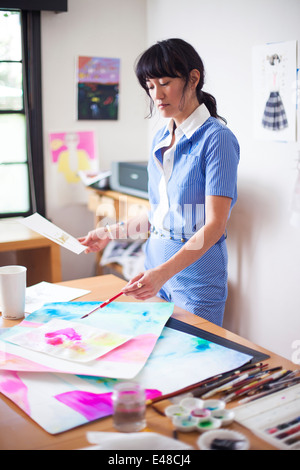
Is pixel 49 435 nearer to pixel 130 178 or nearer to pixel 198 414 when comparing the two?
pixel 198 414

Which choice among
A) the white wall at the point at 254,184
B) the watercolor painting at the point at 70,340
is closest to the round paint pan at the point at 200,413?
the watercolor painting at the point at 70,340

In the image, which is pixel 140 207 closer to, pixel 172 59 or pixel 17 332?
pixel 172 59

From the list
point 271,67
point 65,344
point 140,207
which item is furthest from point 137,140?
point 65,344

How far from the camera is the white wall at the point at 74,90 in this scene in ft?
10.0

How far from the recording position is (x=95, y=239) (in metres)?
1.67

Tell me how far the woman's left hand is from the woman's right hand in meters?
0.39

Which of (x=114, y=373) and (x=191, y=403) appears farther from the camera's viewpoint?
(x=114, y=373)

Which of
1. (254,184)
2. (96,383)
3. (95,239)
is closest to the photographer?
(96,383)

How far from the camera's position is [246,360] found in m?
1.15

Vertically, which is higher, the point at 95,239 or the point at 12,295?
the point at 95,239

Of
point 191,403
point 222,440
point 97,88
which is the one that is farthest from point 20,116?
point 222,440

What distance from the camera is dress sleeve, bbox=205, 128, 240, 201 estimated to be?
1.48 meters

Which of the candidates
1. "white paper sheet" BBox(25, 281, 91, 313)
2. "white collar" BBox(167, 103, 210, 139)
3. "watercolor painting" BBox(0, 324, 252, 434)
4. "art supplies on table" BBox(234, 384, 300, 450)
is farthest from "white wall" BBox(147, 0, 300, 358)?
"art supplies on table" BBox(234, 384, 300, 450)

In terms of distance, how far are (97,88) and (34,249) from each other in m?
1.10
